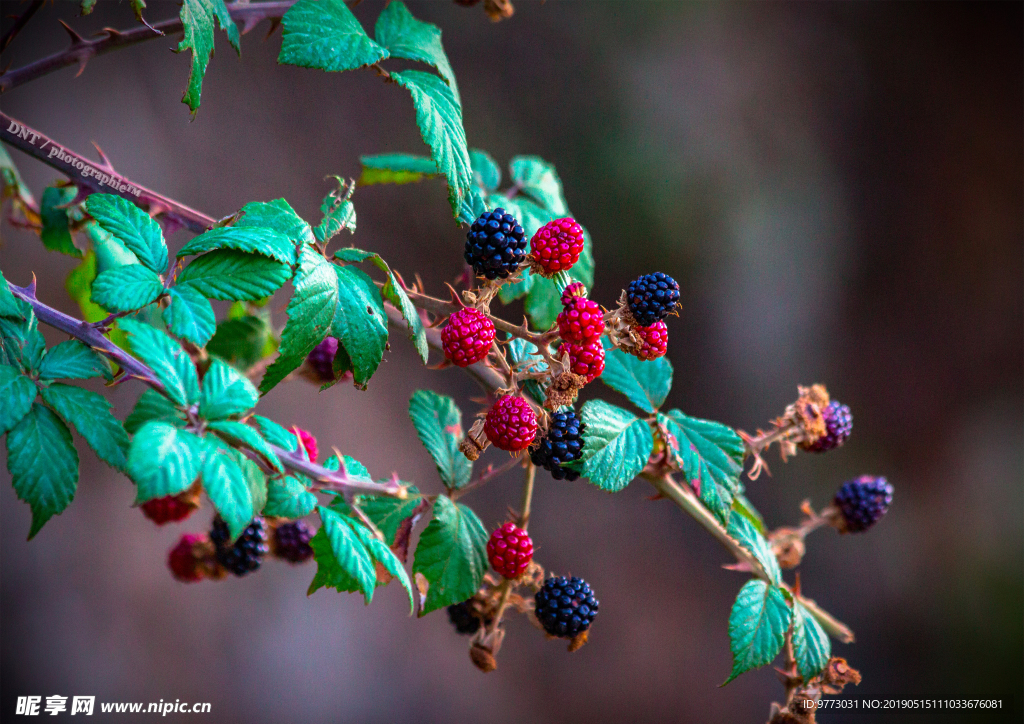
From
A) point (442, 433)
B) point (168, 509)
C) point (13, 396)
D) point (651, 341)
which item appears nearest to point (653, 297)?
point (651, 341)

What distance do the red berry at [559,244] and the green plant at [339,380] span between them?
0.7 inches

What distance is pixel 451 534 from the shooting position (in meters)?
0.66

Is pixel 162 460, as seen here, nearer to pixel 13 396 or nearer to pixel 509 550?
pixel 13 396

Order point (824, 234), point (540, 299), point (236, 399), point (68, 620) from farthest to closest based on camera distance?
point (824, 234) → point (68, 620) → point (540, 299) → point (236, 399)

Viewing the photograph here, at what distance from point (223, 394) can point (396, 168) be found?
0.43 metres

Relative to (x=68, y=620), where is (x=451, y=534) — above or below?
above

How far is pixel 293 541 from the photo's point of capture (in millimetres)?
789

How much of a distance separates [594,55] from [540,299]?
62.3 inches

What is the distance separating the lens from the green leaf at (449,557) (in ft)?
2.08

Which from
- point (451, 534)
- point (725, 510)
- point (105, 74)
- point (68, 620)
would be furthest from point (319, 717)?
point (105, 74)

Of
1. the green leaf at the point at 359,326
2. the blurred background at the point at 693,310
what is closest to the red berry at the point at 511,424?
the green leaf at the point at 359,326

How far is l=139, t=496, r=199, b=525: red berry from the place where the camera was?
833 millimetres

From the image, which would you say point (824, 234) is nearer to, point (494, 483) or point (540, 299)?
point (494, 483)

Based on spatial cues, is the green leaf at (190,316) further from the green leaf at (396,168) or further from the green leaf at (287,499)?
the green leaf at (396,168)
